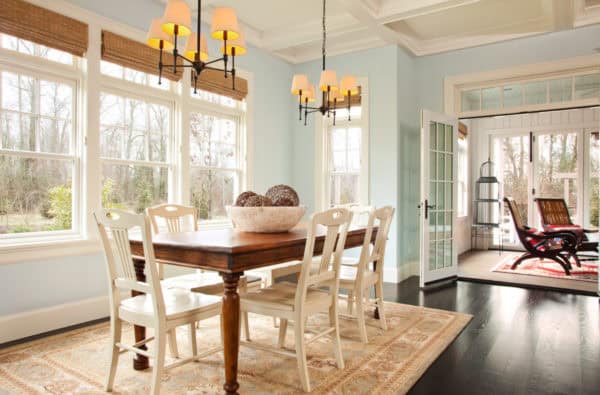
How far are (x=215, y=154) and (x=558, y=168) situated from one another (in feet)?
20.7

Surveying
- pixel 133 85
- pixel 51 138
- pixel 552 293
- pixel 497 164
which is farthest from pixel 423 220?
pixel 497 164

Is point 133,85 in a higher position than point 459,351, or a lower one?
higher

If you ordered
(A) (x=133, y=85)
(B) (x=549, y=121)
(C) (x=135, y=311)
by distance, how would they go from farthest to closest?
1. (B) (x=549, y=121)
2. (A) (x=133, y=85)
3. (C) (x=135, y=311)

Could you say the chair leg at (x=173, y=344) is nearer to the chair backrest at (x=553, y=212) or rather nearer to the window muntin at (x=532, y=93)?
the window muntin at (x=532, y=93)

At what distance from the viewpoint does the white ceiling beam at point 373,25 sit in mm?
4074

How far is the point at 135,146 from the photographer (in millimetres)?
3893

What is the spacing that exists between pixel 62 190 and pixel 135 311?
182 centimetres

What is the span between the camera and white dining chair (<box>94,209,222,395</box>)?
1.92 m

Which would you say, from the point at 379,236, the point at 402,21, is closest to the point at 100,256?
the point at 379,236

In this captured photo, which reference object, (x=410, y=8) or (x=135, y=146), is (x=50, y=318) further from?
(x=410, y=8)

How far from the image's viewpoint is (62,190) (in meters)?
3.38

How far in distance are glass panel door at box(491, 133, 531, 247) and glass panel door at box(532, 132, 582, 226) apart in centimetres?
19

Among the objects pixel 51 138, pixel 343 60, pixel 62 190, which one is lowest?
pixel 62 190

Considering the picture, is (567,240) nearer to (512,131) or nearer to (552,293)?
(552,293)
